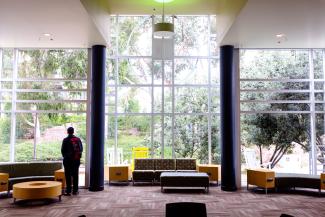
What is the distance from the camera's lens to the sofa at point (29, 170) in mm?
8719

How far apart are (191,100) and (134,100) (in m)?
1.90

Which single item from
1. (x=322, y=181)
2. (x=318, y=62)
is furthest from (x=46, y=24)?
(x=318, y=62)

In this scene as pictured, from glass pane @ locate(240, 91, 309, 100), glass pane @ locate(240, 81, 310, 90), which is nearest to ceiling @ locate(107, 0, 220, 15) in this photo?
glass pane @ locate(240, 81, 310, 90)

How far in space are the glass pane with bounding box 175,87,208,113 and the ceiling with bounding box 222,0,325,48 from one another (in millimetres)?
2062

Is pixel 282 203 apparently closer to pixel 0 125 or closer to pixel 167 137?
pixel 167 137

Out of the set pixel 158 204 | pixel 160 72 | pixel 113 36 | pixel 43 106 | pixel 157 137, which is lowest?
pixel 158 204

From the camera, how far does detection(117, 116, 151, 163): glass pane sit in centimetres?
1087

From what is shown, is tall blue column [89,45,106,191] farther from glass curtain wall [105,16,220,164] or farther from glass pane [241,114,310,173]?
glass pane [241,114,310,173]

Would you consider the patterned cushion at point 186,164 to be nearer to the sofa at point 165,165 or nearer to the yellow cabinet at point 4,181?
the sofa at point 165,165

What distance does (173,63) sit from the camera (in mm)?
10914

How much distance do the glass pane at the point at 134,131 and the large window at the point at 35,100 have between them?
1628mm

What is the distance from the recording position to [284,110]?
10602mm

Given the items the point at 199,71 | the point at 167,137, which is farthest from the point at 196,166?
the point at 199,71

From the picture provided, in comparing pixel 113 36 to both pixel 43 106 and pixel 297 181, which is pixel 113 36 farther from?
pixel 297 181
